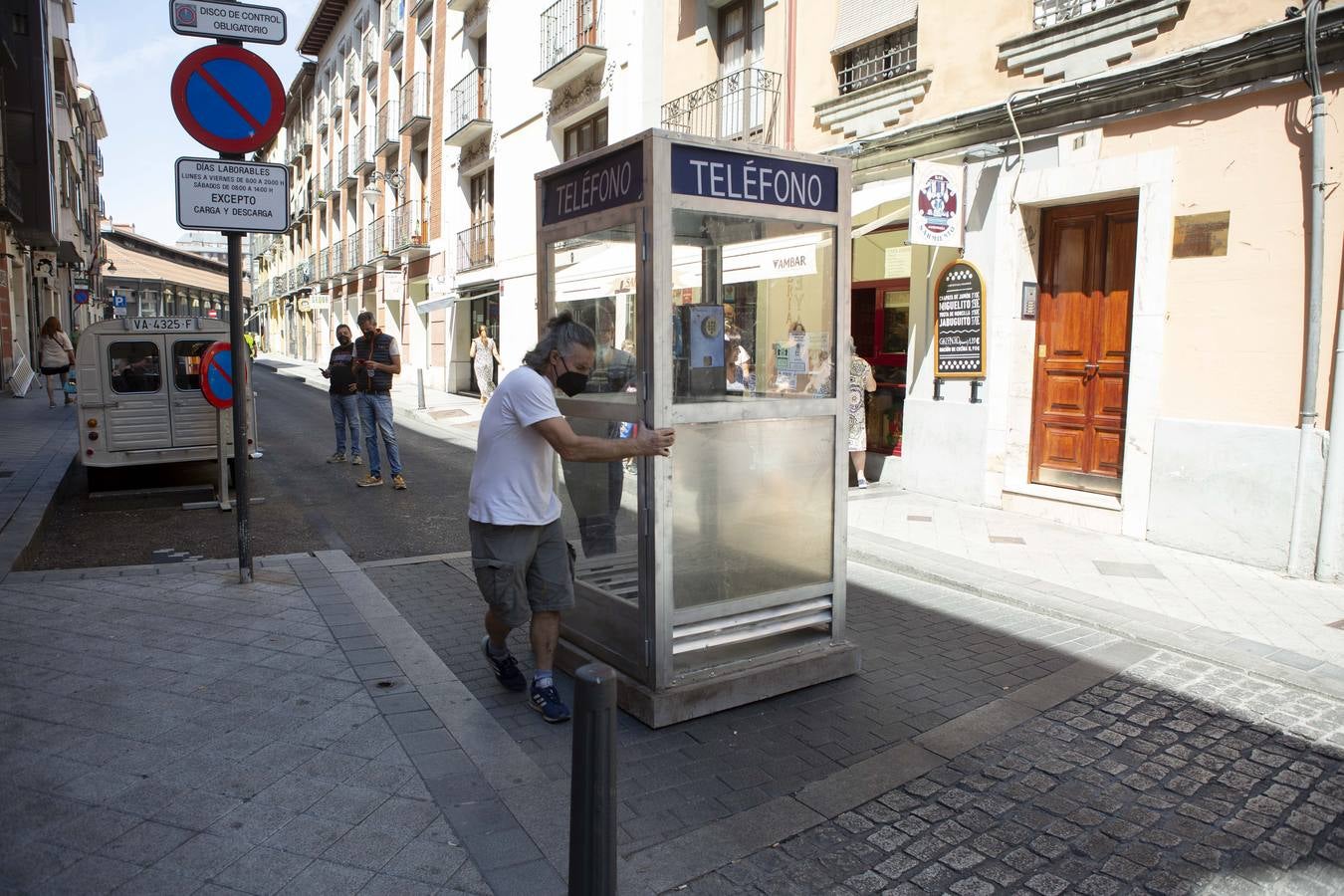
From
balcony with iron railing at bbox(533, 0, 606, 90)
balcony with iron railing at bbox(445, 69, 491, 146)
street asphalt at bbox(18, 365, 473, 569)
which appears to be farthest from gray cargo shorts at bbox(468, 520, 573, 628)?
balcony with iron railing at bbox(445, 69, 491, 146)

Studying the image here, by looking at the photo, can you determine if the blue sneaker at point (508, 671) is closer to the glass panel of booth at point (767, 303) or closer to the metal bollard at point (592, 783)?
the glass panel of booth at point (767, 303)

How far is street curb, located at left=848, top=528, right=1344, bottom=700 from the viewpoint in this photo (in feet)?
15.1

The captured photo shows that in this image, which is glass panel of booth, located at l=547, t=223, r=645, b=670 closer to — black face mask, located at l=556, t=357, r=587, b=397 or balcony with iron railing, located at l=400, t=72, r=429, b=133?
black face mask, located at l=556, t=357, r=587, b=397

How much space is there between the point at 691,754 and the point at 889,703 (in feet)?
3.49

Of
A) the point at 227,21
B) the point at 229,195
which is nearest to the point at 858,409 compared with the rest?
the point at 229,195

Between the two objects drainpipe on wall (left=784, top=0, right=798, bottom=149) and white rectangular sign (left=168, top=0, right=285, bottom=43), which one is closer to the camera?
white rectangular sign (left=168, top=0, right=285, bottom=43)

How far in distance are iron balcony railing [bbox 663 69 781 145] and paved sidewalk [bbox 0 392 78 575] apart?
787cm

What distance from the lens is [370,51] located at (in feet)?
108

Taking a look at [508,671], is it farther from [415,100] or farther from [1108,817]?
[415,100]

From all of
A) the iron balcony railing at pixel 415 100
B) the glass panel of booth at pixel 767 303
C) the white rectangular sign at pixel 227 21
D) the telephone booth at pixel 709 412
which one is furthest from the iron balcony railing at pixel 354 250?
the glass panel of booth at pixel 767 303

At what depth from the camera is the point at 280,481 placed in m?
10.1

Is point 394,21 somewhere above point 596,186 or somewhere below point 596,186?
above

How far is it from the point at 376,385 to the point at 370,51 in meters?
28.3

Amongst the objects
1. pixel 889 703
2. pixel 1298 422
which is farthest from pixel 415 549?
pixel 1298 422
